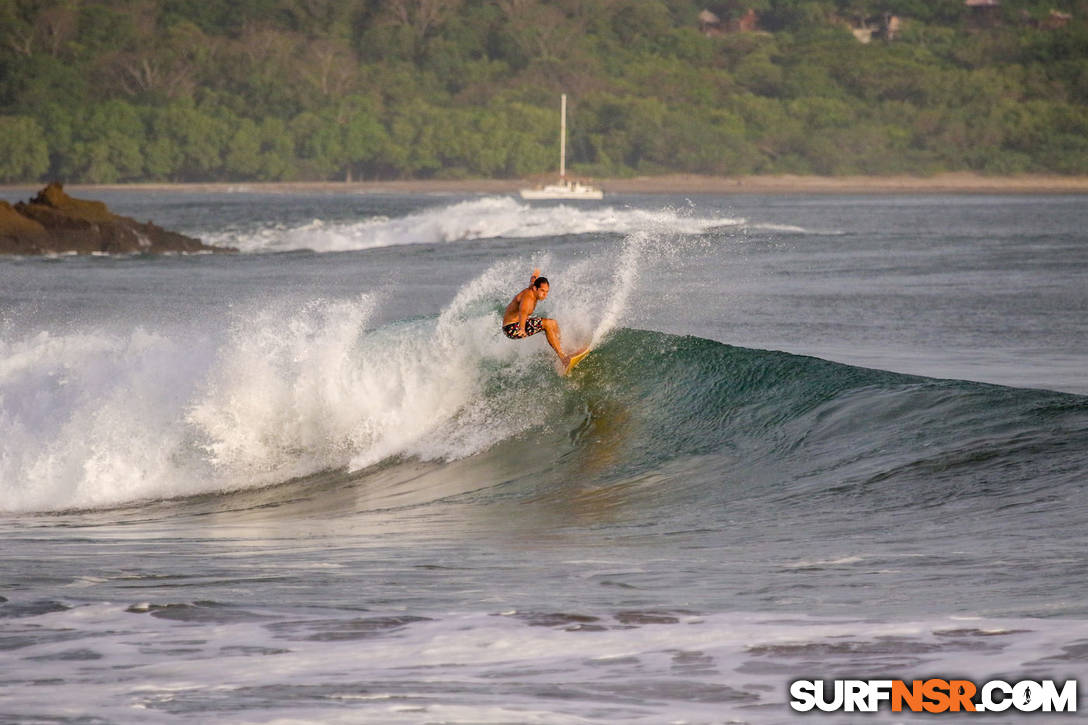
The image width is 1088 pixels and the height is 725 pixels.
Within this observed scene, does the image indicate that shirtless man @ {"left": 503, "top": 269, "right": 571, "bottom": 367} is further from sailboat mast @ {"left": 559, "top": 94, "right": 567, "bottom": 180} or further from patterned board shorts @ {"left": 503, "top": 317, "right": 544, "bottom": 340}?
sailboat mast @ {"left": 559, "top": 94, "right": 567, "bottom": 180}

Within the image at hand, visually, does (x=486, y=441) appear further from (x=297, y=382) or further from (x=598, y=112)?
(x=598, y=112)

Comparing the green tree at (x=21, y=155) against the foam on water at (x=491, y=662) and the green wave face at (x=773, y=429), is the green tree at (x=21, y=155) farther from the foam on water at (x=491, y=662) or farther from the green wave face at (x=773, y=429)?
the foam on water at (x=491, y=662)

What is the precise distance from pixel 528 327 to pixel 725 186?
134 m

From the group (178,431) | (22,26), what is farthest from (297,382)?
(22,26)

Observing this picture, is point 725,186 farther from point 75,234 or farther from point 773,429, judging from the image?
point 773,429

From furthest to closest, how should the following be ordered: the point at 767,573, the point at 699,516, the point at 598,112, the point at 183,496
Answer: the point at 598,112, the point at 183,496, the point at 699,516, the point at 767,573

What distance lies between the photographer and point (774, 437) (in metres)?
14.4

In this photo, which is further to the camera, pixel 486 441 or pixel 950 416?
pixel 486 441

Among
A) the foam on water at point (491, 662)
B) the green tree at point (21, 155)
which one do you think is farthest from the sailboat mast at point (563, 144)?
the foam on water at point (491, 662)

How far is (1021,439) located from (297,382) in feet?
24.1

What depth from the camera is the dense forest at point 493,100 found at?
156 metres

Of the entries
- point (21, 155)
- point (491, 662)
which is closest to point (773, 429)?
point (491, 662)
